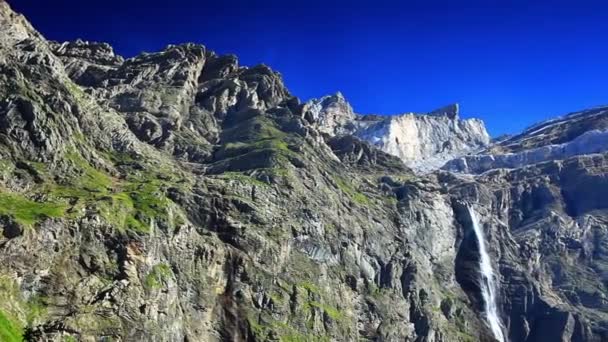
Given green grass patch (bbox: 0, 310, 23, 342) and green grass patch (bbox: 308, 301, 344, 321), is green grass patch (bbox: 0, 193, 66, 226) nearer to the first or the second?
green grass patch (bbox: 0, 310, 23, 342)

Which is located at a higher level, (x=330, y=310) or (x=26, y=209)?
(x=26, y=209)

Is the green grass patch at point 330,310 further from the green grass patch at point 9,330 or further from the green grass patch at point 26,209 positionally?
the green grass patch at point 9,330

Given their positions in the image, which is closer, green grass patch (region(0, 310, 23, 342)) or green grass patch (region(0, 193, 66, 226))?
green grass patch (region(0, 310, 23, 342))

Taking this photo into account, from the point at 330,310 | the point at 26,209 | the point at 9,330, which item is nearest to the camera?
the point at 9,330

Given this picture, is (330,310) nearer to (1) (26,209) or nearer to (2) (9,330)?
(1) (26,209)

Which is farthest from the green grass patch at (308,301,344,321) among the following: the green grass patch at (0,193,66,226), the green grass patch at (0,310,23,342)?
the green grass patch at (0,310,23,342)

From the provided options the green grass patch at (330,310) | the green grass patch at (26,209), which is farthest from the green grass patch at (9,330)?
the green grass patch at (330,310)

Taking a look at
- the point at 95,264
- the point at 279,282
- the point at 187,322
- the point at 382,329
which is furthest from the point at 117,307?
the point at 382,329

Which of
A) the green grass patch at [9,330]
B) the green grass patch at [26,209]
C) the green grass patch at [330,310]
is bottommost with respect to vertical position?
the green grass patch at [9,330]

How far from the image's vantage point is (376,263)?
199 meters

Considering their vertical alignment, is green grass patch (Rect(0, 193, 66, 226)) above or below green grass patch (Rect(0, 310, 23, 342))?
above

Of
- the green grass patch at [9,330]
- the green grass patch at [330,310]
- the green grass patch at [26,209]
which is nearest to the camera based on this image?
the green grass patch at [9,330]

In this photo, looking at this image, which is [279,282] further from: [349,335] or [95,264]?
[95,264]

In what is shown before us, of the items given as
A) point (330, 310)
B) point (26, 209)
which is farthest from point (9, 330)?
point (330, 310)
